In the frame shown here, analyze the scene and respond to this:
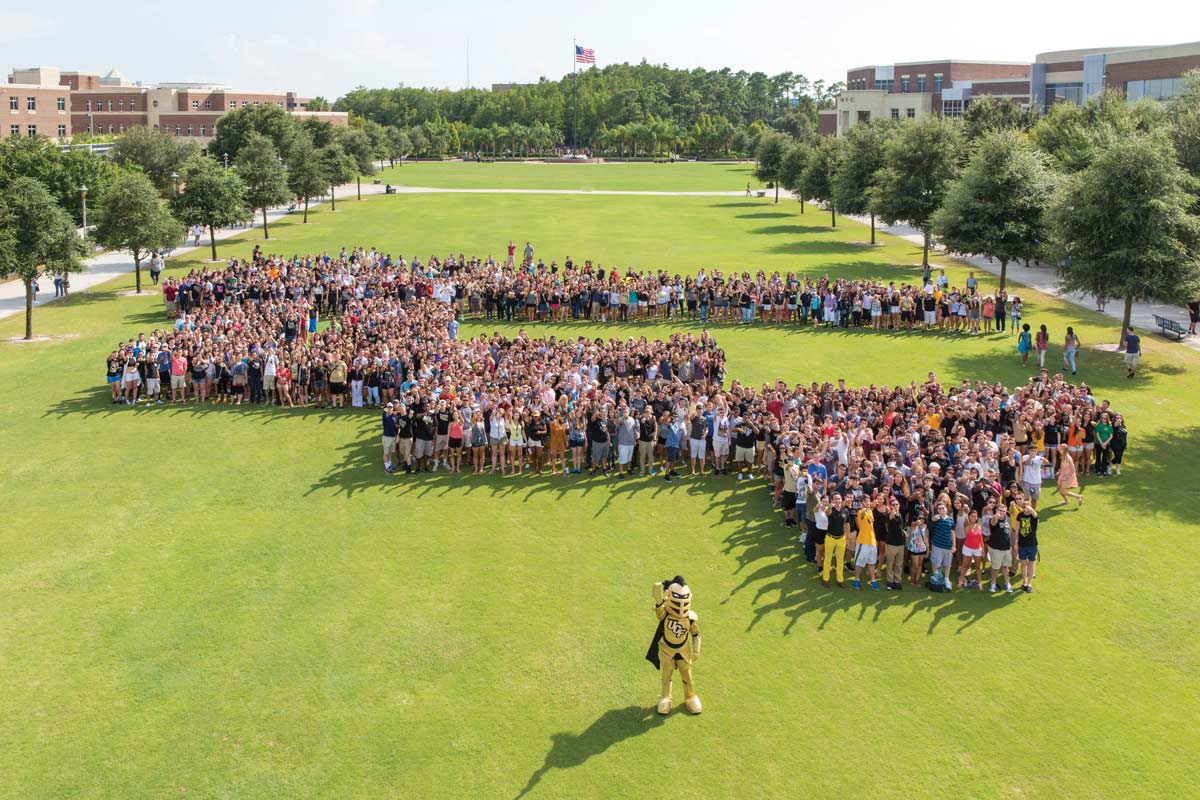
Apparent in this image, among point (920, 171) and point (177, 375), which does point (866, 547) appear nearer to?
point (177, 375)

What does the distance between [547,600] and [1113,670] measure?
778cm

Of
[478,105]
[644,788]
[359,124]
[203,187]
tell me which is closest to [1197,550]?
[644,788]

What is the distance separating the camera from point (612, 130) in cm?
17012

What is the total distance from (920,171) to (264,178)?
38015 mm

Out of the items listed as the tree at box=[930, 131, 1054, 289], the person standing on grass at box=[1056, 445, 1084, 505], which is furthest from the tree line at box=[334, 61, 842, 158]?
the person standing on grass at box=[1056, 445, 1084, 505]

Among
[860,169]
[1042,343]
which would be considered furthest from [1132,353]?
[860,169]

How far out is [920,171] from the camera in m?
48.1

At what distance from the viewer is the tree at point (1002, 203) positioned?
3816cm

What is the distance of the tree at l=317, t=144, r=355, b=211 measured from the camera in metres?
74.9

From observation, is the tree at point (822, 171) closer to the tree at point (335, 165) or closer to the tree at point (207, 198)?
the tree at point (335, 165)

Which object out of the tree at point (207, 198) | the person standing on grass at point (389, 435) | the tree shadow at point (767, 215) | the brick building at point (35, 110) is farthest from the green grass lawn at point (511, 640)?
the brick building at point (35, 110)

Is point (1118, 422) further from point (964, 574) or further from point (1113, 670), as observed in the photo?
point (1113, 670)

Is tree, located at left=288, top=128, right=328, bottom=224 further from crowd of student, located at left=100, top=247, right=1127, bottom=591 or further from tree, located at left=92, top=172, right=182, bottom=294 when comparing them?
crowd of student, located at left=100, top=247, right=1127, bottom=591

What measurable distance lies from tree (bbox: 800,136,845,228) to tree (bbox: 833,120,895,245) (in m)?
6.10
